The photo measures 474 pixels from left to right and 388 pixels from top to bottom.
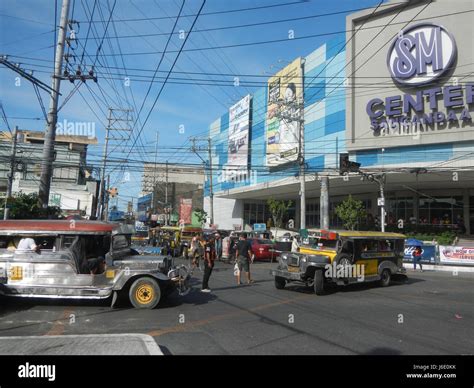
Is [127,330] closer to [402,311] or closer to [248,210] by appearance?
[402,311]

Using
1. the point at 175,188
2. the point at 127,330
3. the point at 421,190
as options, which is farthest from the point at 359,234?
the point at 175,188

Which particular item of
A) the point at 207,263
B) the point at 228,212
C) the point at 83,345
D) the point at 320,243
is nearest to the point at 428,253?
the point at 320,243

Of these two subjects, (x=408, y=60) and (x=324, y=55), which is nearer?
(x=408, y=60)

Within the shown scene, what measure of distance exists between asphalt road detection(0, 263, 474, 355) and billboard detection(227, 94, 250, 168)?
140ft

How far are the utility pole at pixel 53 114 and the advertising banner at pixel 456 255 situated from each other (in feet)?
67.7

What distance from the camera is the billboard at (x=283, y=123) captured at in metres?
43.2

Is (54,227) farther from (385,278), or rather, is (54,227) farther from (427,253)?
(427,253)

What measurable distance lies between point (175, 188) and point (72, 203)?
43.9 metres

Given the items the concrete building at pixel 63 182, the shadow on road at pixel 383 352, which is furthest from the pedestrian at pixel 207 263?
the concrete building at pixel 63 182

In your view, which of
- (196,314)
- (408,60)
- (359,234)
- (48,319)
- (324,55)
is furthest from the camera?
(324,55)

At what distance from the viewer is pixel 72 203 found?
5334 centimetres

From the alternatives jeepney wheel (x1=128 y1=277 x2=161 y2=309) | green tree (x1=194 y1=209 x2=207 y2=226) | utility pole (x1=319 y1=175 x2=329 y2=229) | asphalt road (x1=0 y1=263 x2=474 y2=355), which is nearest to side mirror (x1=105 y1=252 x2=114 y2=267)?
jeepney wheel (x1=128 y1=277 x2=161 y2=309)

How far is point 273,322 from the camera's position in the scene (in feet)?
29.0

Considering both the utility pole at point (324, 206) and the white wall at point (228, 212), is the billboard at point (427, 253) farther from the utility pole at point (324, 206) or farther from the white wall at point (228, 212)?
the white wall at point (228, 212)
